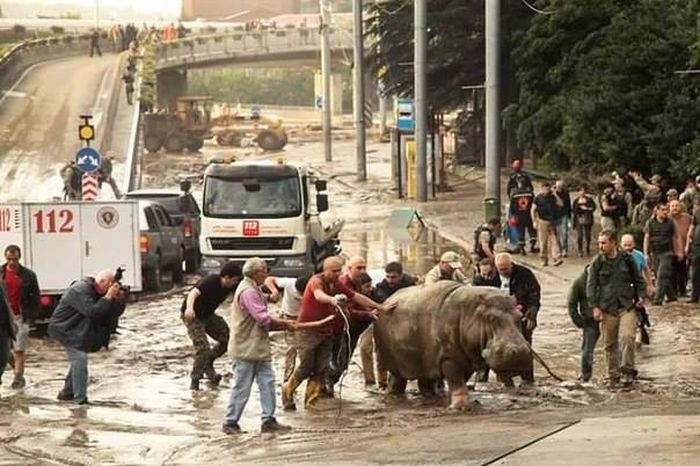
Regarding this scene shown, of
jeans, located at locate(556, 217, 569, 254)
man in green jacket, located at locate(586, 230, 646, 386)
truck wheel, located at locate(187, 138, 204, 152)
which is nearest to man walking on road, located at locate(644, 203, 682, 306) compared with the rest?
man in green jacket, located at locate(586, 230, 646, 386)

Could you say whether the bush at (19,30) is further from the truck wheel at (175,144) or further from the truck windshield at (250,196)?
the truck windshield at (250,196)

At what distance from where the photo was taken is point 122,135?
233 ft

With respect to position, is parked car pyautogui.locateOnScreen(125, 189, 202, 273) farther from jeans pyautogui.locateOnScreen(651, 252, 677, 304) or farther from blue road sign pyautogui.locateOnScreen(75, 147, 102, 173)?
jeans pyautogui.locateOnScreen(651, 252, 677, 304)

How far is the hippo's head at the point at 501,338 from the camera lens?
16.6 meters

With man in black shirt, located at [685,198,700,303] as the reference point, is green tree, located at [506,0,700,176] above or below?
above

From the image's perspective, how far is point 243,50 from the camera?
124 metres

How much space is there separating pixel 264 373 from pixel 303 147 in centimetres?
7438

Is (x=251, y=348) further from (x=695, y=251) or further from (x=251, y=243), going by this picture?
(x=251, y=243)

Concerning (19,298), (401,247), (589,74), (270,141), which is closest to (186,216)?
(401,247)

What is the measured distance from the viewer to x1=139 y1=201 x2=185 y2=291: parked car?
3147cm

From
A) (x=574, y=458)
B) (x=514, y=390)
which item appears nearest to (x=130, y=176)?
(x=514, y=390)

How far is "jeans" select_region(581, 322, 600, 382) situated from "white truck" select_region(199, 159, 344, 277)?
1301 cm

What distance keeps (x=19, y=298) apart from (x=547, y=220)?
14.7 metres

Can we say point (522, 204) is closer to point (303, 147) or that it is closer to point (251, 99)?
point (303, 147)
